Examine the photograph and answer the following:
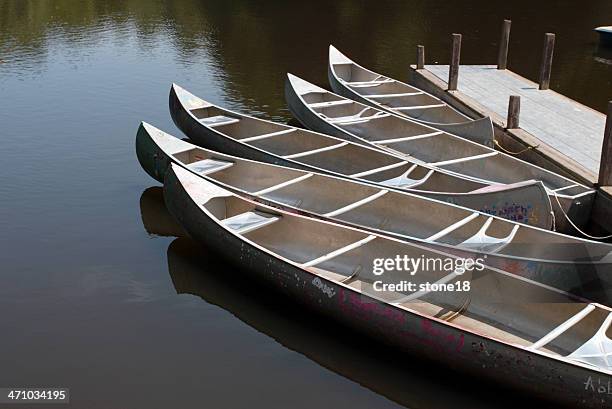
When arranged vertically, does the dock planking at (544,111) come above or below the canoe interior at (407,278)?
above

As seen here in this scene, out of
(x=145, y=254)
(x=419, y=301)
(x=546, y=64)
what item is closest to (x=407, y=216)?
(x=419, y=301)

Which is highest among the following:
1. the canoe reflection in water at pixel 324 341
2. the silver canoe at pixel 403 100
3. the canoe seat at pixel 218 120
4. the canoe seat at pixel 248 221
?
the silver canoe at pixel 403 100

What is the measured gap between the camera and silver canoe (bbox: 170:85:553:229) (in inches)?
480

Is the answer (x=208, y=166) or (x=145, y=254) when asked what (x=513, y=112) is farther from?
(x=145, y=254)

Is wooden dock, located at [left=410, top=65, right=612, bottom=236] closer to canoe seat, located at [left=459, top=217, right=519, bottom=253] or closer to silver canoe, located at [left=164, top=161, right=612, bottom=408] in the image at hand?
canoe seat, located at [left=459, top=217, right=519, bottom=253]

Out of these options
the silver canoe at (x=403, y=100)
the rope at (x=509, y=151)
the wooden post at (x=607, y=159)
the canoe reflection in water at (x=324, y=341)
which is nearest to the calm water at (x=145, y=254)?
the canoe reflection in water at (x=324, y=341)

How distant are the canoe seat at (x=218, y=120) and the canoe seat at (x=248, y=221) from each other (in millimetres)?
4897

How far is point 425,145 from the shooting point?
16.1 m

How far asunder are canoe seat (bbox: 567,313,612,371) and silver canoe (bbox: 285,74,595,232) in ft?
13.2

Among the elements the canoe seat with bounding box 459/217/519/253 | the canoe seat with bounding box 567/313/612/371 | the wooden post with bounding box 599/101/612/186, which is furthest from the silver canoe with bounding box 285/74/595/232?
the canoe seat with bounding box 567/313/612/371

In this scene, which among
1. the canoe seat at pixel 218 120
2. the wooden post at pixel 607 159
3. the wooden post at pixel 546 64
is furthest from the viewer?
the wooden post at pixel 546 64

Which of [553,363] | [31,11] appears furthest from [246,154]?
Answer: [31,11]

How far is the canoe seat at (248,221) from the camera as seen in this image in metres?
11.9

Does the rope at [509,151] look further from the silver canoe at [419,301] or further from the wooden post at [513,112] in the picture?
the silver canoe at [419,301]
